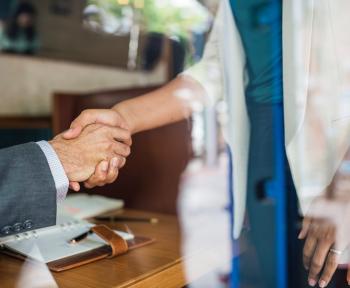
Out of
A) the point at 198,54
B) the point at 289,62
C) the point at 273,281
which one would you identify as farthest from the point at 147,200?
the point at 289,62

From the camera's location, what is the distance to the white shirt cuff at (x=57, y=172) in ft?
2.37

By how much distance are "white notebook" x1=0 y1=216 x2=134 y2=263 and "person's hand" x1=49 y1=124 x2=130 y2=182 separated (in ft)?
0.40

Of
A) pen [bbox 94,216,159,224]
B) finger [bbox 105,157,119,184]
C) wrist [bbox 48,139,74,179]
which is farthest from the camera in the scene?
pen [bbox 94,216,159,224]

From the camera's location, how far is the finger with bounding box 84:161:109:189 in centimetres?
86

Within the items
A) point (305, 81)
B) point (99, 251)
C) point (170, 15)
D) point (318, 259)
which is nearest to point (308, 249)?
point (318, 259)

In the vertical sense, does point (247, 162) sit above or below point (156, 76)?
below

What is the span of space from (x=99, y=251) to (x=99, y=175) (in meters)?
0.16

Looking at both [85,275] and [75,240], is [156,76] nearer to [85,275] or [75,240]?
[75,240]

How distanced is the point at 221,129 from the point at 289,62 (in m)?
0.25

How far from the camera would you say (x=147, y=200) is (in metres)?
1.44

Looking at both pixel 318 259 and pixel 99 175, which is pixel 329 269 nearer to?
pixel 318 259

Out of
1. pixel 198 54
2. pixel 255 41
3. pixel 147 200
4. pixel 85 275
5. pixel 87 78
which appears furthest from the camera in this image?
pixel 87 78

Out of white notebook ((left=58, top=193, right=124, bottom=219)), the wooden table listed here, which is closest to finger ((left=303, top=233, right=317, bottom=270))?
the wooden table

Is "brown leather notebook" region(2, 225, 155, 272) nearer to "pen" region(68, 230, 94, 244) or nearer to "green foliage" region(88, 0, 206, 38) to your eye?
"pen" region(68, 230, 94, 244)
